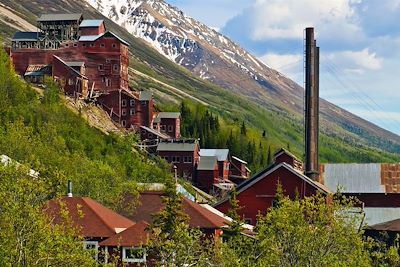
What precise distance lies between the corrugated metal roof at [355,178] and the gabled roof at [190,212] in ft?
77.8

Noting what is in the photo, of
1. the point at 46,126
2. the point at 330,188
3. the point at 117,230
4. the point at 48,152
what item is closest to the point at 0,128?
the point at 48,152


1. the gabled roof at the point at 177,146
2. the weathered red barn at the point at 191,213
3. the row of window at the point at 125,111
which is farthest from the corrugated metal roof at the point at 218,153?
the weathered red barn at the point at 191,213

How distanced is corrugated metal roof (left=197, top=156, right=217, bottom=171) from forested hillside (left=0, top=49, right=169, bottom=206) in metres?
10.1

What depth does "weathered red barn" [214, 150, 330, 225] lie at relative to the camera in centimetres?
7169

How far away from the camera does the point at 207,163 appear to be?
135 m

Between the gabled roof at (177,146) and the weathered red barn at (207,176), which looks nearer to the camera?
the gabled roof at (177,146)

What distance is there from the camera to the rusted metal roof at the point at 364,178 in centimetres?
7769

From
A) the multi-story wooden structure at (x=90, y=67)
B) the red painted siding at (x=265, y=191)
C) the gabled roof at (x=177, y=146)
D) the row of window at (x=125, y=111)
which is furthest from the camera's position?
the gabled roof at (x=177, y=146)

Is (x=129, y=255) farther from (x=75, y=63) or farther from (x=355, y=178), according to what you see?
(x=75, y=63)

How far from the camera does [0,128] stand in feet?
289

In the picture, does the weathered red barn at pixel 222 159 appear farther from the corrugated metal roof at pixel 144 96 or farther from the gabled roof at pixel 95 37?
the gabled roof at pixel 95 37

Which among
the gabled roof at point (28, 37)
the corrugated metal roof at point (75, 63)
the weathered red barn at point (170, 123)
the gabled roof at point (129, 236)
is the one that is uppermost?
the gabled roof at point (28, 37)

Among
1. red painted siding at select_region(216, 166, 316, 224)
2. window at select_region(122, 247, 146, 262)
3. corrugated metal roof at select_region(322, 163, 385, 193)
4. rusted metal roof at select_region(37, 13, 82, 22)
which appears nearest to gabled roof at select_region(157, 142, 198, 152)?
rusted metal roof at select_region(37, 13, 82, 22)

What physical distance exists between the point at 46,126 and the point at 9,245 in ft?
248
